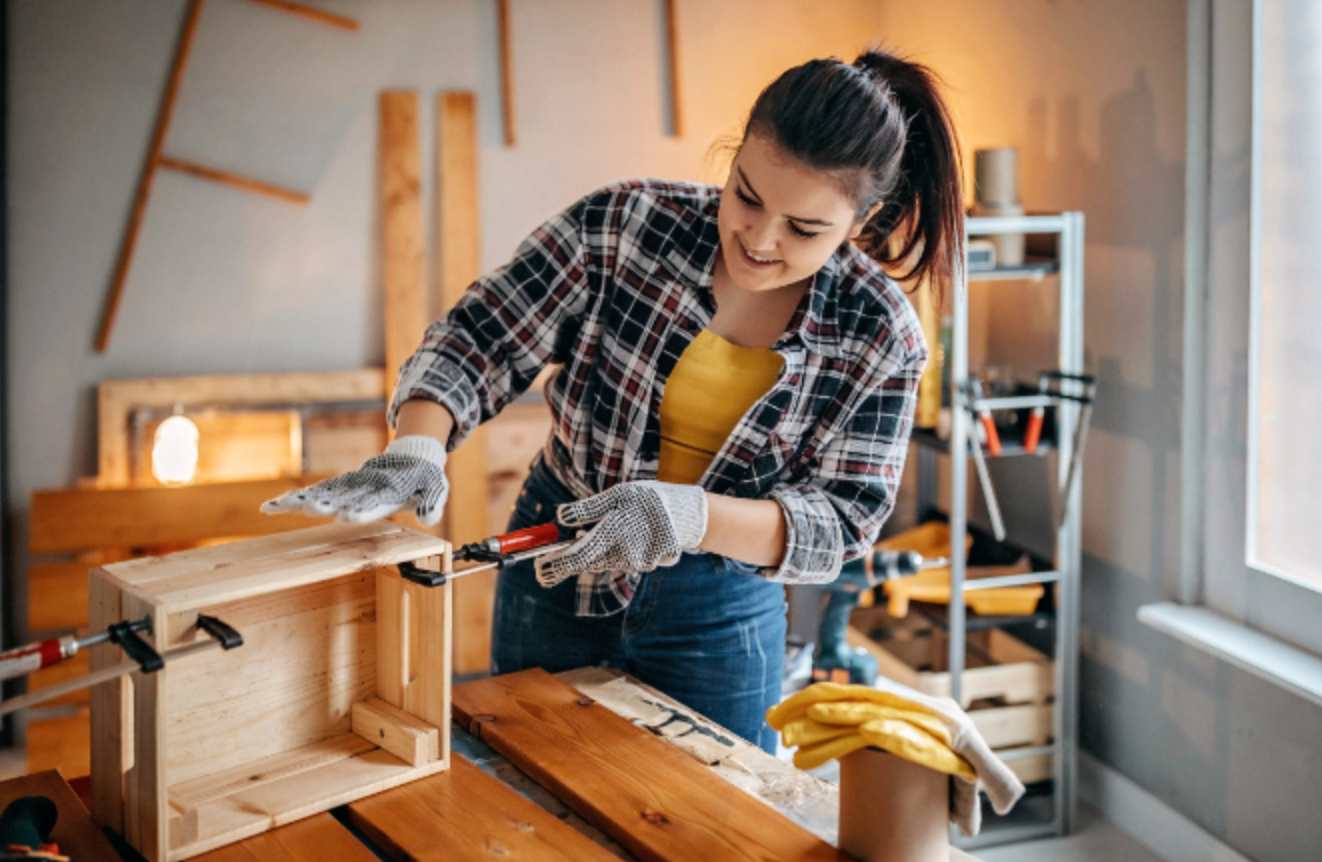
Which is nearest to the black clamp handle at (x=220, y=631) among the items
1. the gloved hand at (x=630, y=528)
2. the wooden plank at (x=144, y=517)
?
the gloved hand at (x=630, y=528)

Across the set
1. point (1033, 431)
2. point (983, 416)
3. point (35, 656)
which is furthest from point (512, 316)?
point (1033, 431)

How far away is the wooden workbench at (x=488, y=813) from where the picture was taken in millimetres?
1102

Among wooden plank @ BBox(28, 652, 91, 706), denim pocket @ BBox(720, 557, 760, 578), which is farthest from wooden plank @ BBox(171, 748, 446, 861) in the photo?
wooden plank @ BBox(28, 652, 91, 706)

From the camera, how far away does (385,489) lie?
124 centimetres

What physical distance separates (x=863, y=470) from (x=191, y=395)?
7.30ft

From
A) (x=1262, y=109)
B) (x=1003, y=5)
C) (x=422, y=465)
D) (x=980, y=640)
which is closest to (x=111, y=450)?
(x=422, y=465)

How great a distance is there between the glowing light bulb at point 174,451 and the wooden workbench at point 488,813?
1.92 m

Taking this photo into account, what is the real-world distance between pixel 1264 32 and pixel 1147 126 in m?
0.32

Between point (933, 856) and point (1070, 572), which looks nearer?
point (933, 856)

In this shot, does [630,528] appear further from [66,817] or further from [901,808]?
[66,817]

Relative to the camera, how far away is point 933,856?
3.52ft

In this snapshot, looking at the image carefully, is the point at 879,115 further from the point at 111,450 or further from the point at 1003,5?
the point at 111,450

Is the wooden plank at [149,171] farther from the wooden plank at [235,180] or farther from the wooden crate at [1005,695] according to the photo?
the wooden crate at [1005,695]

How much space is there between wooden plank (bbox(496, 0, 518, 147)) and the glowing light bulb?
3.87 feet
